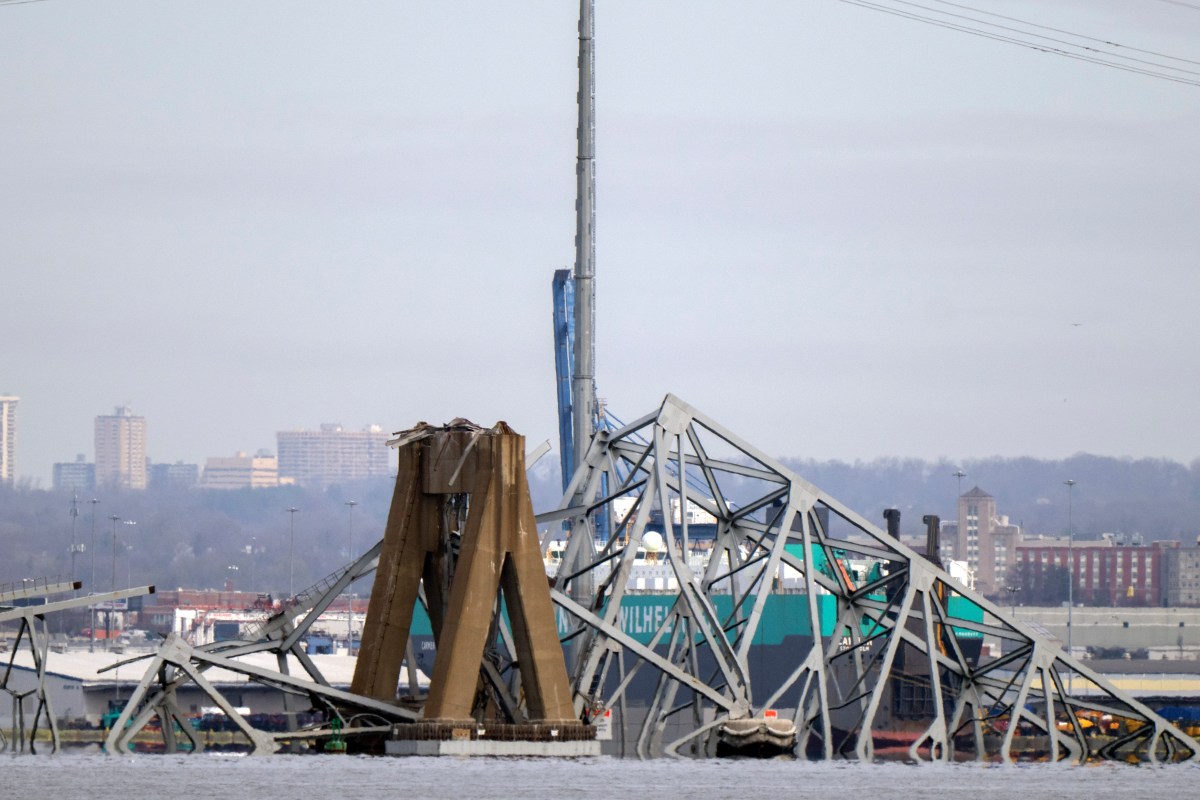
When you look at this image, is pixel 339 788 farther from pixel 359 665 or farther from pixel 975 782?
pixel 975 782

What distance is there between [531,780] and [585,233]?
930 inches

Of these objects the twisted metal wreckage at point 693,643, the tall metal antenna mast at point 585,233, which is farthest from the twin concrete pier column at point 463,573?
the tall metal antenna mast at point 585,233

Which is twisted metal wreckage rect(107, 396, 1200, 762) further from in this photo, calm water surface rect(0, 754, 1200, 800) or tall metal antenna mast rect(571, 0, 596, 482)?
tall metal antenna mast rect(571, 0, 596, 482)

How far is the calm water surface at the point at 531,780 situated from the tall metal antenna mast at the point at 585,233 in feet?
42.9

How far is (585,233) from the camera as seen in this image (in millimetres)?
71625

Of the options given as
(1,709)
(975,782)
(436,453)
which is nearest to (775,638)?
(1,709)

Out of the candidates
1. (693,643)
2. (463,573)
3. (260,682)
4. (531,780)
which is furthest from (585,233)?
(531,780)

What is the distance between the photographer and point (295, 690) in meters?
57.1

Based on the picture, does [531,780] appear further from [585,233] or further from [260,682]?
[585,233]

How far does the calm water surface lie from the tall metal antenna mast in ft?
42.9

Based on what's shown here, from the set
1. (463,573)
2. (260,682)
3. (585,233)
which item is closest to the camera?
(463,573)

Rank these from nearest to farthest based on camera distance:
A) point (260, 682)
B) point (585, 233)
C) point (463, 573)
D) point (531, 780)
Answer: point (463, 573)
point (531, 780)
point (260, 682)
point (585, 233)

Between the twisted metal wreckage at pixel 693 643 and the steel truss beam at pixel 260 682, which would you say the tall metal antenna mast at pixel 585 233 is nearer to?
the twisted metal wreckage at pixel 693 643

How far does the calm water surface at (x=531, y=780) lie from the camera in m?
51.6
